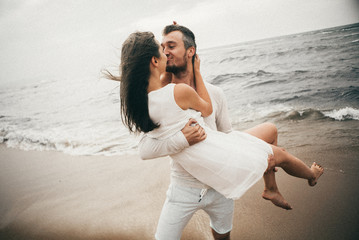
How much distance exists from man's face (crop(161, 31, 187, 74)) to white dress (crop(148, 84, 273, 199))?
0.64 meters

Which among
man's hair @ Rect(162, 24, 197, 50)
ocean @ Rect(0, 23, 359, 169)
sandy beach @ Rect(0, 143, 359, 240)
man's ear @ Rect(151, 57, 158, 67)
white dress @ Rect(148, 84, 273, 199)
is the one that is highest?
man's hair @ Rect(162, 24, 197, 50)

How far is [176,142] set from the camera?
4.83 feet

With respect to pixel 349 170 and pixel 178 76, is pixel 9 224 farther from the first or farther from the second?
pixel 349 170

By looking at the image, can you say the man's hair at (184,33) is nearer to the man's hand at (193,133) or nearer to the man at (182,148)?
the man at (182,148)

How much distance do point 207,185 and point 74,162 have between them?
4804mm

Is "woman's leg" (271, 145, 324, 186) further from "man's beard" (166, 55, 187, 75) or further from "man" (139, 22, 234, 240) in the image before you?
"man's beard" (166, 55, 187, 75)

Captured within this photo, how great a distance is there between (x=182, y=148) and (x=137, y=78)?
60 centimetres

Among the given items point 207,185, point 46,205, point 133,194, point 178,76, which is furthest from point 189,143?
point 46,205

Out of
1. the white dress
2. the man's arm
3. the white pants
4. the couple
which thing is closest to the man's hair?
the couple

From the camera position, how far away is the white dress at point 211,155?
4.86ft

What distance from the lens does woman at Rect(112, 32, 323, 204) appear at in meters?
1.49

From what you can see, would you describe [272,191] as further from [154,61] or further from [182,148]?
[154,61]

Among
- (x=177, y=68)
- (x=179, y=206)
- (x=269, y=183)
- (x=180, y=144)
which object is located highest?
(x=177, y=68)

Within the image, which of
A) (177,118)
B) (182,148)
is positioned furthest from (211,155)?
(177,118)
